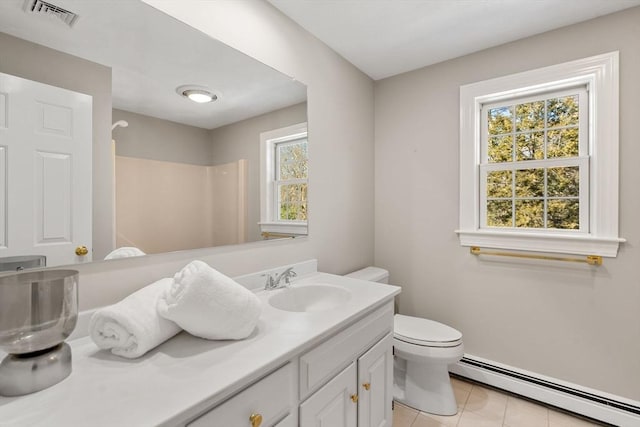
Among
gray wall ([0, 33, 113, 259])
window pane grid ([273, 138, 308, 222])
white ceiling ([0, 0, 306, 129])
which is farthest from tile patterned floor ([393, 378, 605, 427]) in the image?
white ceiling ([0, 0, 306, 129])

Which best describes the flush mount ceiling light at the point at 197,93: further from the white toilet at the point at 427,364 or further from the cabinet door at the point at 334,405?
the white toilet at the point at 427,364

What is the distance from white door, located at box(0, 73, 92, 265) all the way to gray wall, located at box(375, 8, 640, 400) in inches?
81.1

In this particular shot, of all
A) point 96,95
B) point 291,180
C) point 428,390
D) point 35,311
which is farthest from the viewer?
point 428,390

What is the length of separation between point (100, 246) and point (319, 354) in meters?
0.85

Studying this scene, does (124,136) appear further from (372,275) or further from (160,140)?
(372,275)

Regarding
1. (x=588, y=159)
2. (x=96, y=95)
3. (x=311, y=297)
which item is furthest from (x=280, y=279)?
(x=588, y=159)

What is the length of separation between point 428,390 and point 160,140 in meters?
2.06

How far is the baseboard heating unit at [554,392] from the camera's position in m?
1.69

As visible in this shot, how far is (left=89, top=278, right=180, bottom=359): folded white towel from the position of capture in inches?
31.3

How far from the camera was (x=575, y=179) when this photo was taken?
189cm

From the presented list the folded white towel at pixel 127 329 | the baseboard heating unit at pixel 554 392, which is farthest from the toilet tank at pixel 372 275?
the folded white towel at pixel 127 329

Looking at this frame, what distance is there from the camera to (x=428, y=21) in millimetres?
1785

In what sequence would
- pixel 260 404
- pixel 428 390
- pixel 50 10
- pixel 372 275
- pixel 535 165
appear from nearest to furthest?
1. pixel 260 404
2. pixel 50 10
3. pixel 428 390
4. pixel 535 165
5. pixel 372 275

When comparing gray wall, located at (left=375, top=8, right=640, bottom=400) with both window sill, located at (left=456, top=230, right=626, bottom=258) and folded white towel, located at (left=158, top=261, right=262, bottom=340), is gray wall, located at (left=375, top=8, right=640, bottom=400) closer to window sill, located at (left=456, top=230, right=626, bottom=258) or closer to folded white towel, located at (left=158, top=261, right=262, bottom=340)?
window sill, located at (left=456, top=230, right=626, bottom=258)
